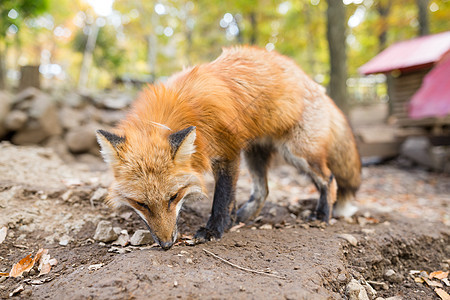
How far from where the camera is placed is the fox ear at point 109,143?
2281 millimetres

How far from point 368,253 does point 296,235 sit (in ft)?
2.40

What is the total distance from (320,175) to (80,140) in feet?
18.4

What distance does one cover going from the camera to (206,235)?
289 centimetres

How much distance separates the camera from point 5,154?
4.43m

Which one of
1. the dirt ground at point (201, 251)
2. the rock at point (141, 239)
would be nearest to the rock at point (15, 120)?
the dirt ground at point (201, 251)

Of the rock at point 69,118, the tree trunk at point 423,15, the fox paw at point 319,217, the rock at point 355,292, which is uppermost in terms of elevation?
the tree trunk at point 423,15

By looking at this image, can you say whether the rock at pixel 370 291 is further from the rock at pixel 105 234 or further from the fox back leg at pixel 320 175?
the rock at pixel 105 234

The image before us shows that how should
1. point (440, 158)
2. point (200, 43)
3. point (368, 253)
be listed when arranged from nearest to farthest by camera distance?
point (368, 253)
point (440, 158)
point (200, 43)

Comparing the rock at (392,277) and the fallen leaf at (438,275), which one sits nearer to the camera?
the rock at (392,277)

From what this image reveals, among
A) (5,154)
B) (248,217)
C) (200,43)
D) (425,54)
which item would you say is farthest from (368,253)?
(200,43)

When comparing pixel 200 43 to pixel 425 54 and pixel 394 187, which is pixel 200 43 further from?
pixel 394 187

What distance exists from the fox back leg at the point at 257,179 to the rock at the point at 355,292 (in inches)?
61.2

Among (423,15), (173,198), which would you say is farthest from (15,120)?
(423,15)

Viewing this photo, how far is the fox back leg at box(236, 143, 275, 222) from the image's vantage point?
12.5 ft
